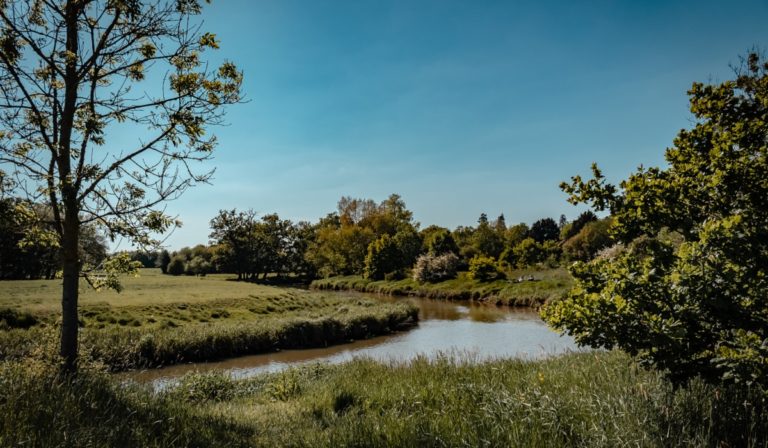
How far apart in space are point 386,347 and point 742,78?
2065cm

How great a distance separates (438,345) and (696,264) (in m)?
→ 18.0

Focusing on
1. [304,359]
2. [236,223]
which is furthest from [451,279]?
[236,223]

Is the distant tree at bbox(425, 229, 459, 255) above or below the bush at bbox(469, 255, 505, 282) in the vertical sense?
above

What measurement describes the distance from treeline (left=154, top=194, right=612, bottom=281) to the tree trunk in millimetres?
42333

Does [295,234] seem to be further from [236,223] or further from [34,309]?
[34,309]

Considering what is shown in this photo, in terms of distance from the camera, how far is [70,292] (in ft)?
21.6

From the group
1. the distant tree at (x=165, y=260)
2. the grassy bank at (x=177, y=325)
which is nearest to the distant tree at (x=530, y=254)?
the grassy bank at (x=177, y=325)

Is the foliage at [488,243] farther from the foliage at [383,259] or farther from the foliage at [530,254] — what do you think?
the foliage at [383,259]

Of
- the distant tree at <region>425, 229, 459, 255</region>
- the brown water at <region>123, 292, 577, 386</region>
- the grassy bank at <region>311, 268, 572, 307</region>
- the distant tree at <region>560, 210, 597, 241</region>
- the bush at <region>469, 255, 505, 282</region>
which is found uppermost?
the distant tree at <region>560, 210, 597, 241</region>

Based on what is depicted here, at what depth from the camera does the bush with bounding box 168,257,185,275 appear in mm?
81250

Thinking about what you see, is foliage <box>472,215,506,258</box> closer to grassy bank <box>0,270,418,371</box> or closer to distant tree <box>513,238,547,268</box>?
distant tree <box>513,238,547,268</box>

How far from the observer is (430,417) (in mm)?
5469

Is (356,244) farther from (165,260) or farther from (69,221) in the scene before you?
(69,221)

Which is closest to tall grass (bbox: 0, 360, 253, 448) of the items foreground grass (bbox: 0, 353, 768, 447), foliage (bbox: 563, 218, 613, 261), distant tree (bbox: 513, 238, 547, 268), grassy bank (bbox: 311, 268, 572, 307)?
foreground grass (bbox: 0, 353, 768, 447)
